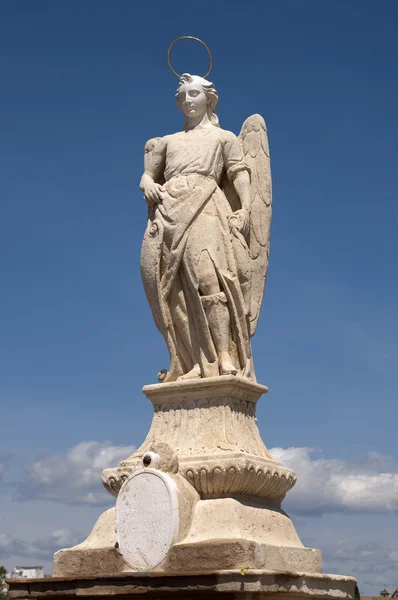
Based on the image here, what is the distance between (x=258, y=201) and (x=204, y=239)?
1.15m

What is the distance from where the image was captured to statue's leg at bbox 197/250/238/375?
36.4ft

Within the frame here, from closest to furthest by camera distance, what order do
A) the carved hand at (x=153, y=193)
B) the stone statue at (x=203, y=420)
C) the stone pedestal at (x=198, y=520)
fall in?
the stone pedestal at (x=198, y=520)
the stone statue at (x=203, y=420)
the carved hand at (x=153, y=193)

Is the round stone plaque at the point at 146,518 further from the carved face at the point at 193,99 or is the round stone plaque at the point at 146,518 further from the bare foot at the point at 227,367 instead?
the carved face at the point at 193,99

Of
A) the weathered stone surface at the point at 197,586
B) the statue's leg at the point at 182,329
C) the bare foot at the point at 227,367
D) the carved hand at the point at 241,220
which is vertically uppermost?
the carved hand at the point at 241,220

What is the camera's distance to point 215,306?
436 inches

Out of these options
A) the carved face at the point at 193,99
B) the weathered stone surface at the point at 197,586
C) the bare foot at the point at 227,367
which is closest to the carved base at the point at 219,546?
the weathered stone surface at the point at 197,586

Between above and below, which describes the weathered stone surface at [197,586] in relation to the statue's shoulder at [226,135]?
below

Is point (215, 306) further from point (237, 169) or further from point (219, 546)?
point (219, 546)

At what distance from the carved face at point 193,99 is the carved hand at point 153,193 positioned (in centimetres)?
98

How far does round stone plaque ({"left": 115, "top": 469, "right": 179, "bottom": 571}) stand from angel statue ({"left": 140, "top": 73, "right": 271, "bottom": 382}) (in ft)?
4.67

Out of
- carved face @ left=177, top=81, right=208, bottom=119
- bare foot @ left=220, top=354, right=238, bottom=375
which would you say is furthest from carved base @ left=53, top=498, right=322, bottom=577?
carved face @ left=177, top=81, right=208, bottom=119

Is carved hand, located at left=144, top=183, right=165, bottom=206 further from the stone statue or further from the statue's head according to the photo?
the statue's head

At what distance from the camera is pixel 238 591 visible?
9125mm

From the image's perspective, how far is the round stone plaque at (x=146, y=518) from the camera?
9898 mm
